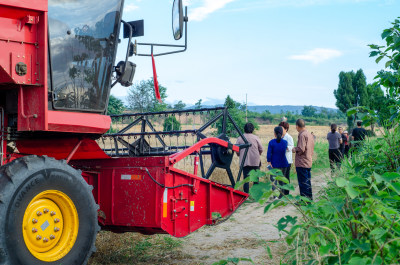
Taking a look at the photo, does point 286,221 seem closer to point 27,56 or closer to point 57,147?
point 27,56

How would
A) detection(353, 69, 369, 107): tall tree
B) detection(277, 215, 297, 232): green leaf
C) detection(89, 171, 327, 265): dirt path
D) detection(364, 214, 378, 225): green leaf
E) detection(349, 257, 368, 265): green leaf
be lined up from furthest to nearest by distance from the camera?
detection(353, 69, 369, 107): tall tree
detection(89, 171, 327, 265): dirt path
detection(277, 215, 297, 232): green leaf
detection(364, 214, 378, 225): green leaf
detection(349, 257, 368, 265): green leaf

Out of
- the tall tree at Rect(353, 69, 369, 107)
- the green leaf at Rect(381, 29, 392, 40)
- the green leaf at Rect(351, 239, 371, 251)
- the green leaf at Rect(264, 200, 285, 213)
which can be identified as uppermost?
the tall tree at Rect(353, 69, 369, 107)

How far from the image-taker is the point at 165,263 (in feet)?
18.4

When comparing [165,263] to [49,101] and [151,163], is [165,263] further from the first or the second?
[49,101]

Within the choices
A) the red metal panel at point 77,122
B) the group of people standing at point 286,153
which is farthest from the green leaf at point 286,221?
the group of people standing at point 286,153

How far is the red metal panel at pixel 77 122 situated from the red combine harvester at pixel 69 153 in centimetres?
1

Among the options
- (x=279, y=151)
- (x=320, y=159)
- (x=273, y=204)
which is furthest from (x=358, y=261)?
(x=320, y=159)

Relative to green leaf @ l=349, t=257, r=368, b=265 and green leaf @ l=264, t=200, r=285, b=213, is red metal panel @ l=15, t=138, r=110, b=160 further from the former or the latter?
green leaf @ l=349, t=257, r=368, b=265

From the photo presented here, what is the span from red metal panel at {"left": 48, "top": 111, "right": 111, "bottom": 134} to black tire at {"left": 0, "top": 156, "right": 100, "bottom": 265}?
0.38m

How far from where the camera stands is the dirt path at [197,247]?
18.7ft

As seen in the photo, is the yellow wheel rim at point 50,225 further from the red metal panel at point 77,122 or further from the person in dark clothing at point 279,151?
the person in dark clothing at point 279,151

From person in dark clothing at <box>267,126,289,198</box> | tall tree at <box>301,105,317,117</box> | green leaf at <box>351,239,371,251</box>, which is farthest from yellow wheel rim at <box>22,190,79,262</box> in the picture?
tall tree at <box>301,105,317,117</box>

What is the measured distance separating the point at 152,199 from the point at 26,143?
1.46 m

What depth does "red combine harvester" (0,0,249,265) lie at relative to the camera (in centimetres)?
397
